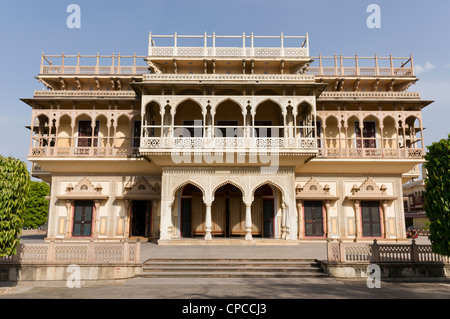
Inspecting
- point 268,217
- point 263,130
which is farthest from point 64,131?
point 268,217

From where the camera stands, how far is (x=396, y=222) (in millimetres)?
19203

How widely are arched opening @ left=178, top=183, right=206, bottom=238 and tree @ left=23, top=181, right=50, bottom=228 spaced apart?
33.8m

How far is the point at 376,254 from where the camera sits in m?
10.6

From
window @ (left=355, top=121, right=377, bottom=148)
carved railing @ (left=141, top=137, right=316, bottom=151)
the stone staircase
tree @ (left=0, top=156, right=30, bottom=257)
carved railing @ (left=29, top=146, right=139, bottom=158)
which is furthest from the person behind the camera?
window @ (left=355, top=121, right=377, bottom=148)

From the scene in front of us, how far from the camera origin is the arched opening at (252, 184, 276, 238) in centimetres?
1942

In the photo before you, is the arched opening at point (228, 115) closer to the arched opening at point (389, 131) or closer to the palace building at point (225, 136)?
the palace building at point (225, 136)

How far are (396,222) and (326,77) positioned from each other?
33.2ft

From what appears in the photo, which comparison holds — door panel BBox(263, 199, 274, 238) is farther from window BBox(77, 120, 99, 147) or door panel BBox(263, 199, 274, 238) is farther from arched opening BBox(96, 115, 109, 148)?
window BBox(77, 120, 99, 147)

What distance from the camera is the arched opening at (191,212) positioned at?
19.4 metres

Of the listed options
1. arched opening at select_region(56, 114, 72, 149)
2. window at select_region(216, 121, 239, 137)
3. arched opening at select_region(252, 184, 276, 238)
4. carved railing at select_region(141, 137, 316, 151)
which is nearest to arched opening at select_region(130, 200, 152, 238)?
carved railing at select_region(141, 137, 316, 151)

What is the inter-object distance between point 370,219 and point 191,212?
1096 centimetres

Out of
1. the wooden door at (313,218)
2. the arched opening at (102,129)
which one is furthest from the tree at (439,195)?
the arched opening at (102,129)

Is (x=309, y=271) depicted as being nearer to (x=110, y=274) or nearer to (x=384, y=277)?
(x=384, y=277)
